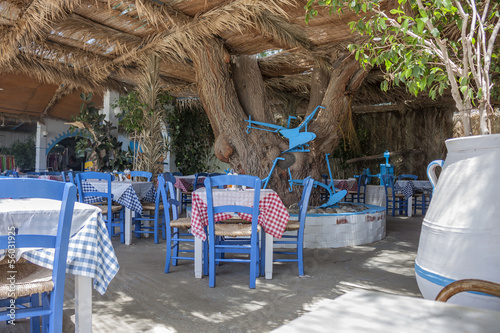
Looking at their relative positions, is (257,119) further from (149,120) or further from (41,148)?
(41,148)

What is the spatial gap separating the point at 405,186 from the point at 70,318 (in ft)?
23.0

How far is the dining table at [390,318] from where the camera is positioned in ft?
1.83

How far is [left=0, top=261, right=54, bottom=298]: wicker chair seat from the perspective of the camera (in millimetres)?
1568

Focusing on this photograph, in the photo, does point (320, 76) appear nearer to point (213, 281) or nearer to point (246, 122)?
point (246, 122)

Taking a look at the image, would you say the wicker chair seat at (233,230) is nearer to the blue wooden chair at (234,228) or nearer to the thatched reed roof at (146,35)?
the blue wooden chair at (234,228)

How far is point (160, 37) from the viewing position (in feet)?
19.8

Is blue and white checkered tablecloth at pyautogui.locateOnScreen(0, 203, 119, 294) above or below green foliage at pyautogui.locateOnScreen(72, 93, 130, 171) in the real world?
below

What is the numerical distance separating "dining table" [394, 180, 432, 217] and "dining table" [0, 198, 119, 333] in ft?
23.4

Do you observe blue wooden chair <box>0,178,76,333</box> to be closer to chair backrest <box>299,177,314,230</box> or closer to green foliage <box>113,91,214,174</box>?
chair backrest <box>299,177,314,230</box>

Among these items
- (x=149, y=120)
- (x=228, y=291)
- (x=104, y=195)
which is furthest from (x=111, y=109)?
(x=228, y=291)

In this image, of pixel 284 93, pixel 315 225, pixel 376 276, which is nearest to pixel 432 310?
pixel 376 276

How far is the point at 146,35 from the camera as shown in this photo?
20.6ft

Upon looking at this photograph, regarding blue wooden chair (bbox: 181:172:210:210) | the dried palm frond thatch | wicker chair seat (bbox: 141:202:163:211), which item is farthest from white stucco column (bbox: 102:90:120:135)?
wicker chair seat (bbox: 141:202:163:211)

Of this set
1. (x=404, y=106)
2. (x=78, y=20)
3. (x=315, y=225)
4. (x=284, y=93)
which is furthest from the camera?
(x=404, y=106)
